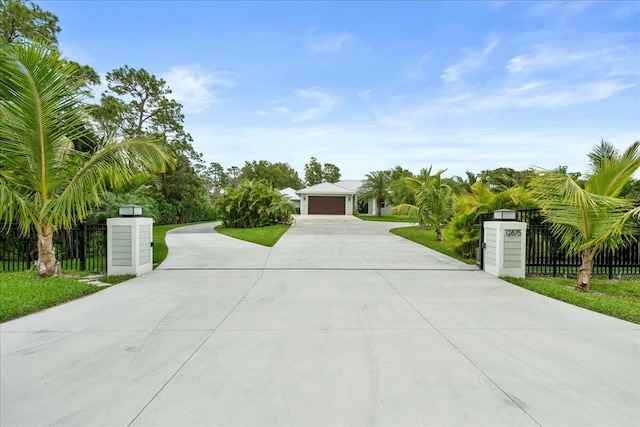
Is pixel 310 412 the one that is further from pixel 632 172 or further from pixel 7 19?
pixel 7 19

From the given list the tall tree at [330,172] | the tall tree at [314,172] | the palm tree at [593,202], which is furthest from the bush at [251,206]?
the tall tree at [330,172]

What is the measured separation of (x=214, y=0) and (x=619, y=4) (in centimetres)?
1158

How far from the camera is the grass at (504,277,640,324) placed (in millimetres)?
4978

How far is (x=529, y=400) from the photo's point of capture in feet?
8.56

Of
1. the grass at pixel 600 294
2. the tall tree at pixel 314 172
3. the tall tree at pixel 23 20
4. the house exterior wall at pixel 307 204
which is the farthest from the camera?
the tall tree at pixel 314 172

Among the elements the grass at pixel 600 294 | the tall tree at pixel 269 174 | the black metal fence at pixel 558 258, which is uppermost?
the tall tree at pixel 269 174

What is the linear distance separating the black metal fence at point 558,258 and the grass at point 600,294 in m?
0.33

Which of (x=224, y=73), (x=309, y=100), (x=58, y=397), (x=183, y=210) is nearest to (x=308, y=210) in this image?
(x=183, y=210)

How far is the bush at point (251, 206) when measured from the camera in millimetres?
19125

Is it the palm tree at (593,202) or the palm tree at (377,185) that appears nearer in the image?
the palm tree at (593,202)

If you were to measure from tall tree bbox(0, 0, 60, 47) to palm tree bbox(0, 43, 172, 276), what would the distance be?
12.3m

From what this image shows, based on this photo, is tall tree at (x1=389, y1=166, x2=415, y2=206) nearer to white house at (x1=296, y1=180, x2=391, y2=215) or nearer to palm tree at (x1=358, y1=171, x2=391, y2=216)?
palm tree at (x1=358, y1=171, x2=391, y2=216)

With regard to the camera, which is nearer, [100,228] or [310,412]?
[310,412]

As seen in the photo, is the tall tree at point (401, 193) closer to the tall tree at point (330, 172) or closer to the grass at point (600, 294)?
the grass at point (600, 294)
